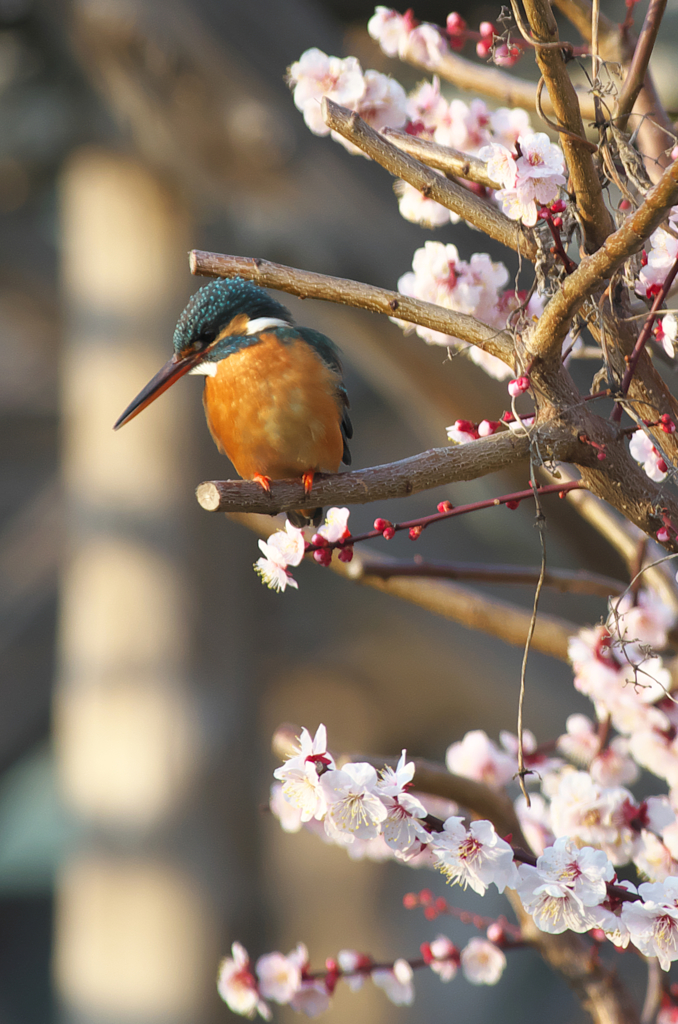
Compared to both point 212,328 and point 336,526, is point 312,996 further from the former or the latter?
point 212,328

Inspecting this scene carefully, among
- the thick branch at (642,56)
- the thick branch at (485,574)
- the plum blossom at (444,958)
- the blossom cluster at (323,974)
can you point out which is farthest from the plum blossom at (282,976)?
the thick branch at (642,56)

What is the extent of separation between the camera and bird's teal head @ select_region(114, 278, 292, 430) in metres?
0.81

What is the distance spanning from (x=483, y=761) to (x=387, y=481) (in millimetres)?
438

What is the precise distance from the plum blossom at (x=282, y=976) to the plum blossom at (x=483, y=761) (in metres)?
0.21

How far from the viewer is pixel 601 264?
446 mm

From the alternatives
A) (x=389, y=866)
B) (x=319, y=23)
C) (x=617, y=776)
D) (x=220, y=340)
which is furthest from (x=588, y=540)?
(x=389, y=866)

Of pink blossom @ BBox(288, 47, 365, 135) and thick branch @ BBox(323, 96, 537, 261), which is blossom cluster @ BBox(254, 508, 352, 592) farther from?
pink blossom @ BBox(288, 47, 365, 135)

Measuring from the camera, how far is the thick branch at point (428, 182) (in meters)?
0.54

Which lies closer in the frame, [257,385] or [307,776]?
[307,776]

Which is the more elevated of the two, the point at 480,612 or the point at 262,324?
the point at 262,324

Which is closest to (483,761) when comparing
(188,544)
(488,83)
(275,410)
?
(275,410)

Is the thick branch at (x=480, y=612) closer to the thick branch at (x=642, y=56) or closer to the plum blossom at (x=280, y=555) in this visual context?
the plum blossom at (x=280, y=555)

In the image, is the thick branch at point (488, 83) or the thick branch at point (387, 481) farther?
the thick branch at point (488, 83)

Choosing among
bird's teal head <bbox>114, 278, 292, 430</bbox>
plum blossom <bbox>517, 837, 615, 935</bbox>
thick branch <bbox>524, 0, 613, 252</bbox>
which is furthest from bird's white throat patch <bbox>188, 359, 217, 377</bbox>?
plum blossom <bbox>517, 837, 615, 935</bbox>
